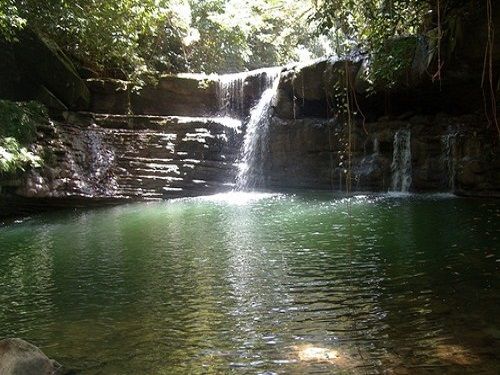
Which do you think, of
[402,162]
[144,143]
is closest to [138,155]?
[144,143]

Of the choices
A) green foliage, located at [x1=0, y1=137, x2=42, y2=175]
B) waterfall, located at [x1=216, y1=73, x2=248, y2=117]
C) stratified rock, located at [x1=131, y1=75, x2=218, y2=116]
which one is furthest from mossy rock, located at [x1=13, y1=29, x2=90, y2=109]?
waterfall, located at [x1=216, y1=73, x2=248, y2=117]

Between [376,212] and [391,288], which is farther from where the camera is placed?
[376,212]

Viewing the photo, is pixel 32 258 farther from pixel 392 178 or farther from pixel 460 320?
pixel 392 178

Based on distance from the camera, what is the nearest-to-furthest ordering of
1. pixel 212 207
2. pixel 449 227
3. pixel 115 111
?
pixel 449 227 → pixel 212 207 → pixel 115 111

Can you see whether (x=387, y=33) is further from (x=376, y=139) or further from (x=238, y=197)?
(x=238, y=197)

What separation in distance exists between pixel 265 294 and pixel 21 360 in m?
2.44

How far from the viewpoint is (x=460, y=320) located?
3.69 m

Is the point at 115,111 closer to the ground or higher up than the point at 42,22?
closer to the ground

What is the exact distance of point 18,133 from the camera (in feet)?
37.0

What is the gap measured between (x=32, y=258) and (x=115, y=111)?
9010 millimetres

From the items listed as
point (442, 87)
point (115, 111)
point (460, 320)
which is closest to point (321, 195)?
point (442, 87)

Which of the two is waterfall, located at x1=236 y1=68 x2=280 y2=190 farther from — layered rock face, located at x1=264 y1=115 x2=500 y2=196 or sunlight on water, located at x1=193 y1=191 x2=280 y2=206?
sunlight on water, located at x1=193 y1=191 x2=280 y2=206

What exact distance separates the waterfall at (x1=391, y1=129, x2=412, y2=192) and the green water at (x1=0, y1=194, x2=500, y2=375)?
3.31 m

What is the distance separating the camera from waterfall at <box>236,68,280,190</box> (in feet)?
47.6
